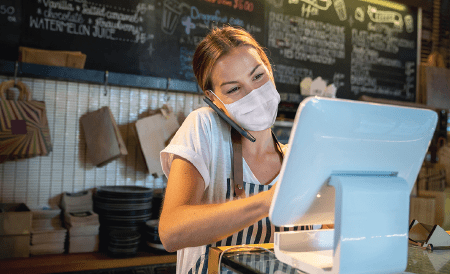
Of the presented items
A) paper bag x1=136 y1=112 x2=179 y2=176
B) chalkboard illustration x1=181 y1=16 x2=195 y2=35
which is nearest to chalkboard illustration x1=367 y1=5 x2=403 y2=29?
chalkboard illustration x1=181 y1=16 x2=195 y2=35

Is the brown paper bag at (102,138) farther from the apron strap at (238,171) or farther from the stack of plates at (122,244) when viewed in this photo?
the apron strap at (238,171)

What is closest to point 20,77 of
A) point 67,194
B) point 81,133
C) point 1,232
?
point 81,133

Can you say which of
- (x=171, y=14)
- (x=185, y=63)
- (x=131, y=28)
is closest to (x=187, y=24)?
(x=171, y=14)

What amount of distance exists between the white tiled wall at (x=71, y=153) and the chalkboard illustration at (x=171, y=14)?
1.67 ft

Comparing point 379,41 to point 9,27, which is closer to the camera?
point 9,27

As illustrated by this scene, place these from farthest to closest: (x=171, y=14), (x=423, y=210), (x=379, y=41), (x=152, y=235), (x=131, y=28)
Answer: (x=379, y=41)
(x=423, y=210)
(x=171, y=14)
(x=131, y=28)
(x=152, y=235)

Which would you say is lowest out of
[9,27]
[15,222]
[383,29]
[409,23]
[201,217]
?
[15,222]

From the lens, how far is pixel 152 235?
2326 mm

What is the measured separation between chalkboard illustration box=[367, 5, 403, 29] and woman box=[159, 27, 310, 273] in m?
2.88

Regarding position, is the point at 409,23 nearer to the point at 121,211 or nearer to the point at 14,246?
the point at 121,211

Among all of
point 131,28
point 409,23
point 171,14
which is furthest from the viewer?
point 409,23

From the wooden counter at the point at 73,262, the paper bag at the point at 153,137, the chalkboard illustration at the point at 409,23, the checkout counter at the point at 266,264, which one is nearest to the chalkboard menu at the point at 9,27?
the paper bag at the point at 153,137

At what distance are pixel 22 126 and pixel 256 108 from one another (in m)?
1.55

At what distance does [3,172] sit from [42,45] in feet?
2.86
